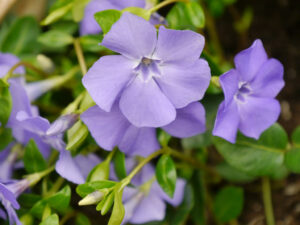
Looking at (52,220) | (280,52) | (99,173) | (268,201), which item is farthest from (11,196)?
(280,52)

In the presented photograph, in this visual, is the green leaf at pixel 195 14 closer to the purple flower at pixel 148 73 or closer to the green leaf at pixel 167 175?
the purple flower at pixel 148 73

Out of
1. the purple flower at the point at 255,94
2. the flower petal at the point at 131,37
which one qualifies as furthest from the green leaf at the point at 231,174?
the flower petal at the point at 131,37

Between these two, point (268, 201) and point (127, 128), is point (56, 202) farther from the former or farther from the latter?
point (268, 201)

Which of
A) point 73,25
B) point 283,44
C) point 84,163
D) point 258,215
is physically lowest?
point 258,215

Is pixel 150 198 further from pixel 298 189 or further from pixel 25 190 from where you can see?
pixel 298 189

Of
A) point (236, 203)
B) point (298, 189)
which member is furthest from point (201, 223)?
point (298, 189)

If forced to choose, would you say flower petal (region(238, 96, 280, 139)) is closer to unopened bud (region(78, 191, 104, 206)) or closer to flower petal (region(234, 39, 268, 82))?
flower petal (region(234, 39, 268, 82))

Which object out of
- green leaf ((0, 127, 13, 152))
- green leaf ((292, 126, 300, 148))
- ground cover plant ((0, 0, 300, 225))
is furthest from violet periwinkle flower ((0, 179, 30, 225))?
green leaf ((292, 126, 300, 148))
